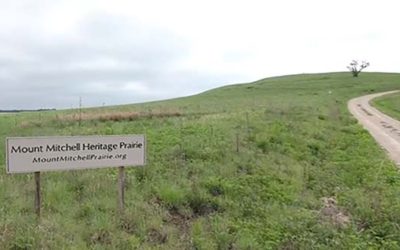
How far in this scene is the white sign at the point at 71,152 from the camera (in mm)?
6789

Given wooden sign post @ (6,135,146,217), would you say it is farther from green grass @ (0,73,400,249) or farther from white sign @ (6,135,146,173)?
green grass @ (0,73,400,249)

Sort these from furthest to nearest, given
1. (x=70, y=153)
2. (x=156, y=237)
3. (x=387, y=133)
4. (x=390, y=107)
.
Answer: (x=390, y=107) < (x=387, y=133) < (x=70, y=153) < (x=156, y=237)

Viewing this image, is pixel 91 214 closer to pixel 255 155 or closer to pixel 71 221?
pixel 71 221

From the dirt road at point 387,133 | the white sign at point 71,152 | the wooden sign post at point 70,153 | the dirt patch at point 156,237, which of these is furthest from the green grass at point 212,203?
the dirt road at point 387,133

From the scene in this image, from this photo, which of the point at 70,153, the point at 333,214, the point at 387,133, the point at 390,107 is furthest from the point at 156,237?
the point at 390,107

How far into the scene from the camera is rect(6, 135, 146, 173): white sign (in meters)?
6.79

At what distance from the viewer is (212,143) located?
1305cm

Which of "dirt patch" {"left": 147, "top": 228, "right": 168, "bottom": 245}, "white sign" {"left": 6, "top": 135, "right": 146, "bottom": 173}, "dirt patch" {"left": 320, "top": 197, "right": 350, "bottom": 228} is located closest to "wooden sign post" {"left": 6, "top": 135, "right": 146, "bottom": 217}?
"white sign" {"left": 6, "top": 135, "right": 146, "bottom": 173}

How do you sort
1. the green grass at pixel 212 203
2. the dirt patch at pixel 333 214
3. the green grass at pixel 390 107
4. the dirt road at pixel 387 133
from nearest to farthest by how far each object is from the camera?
the green grass at pixel 212 203 < the dirt patch at pixel 333 214 < the dirt road at pixel 387 133 < the green grass at pixel 390 107

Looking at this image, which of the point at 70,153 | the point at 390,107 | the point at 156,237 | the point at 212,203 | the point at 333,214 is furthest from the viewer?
the point at 390,107

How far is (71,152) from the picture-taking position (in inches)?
282

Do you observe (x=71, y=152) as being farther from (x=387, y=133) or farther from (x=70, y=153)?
(x=387, y=133)

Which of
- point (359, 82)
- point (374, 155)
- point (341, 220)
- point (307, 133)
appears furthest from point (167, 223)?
point (359, 82)

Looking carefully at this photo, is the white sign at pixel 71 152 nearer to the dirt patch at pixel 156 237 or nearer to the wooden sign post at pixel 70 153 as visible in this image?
the wooden sign post at pixel 70 153
